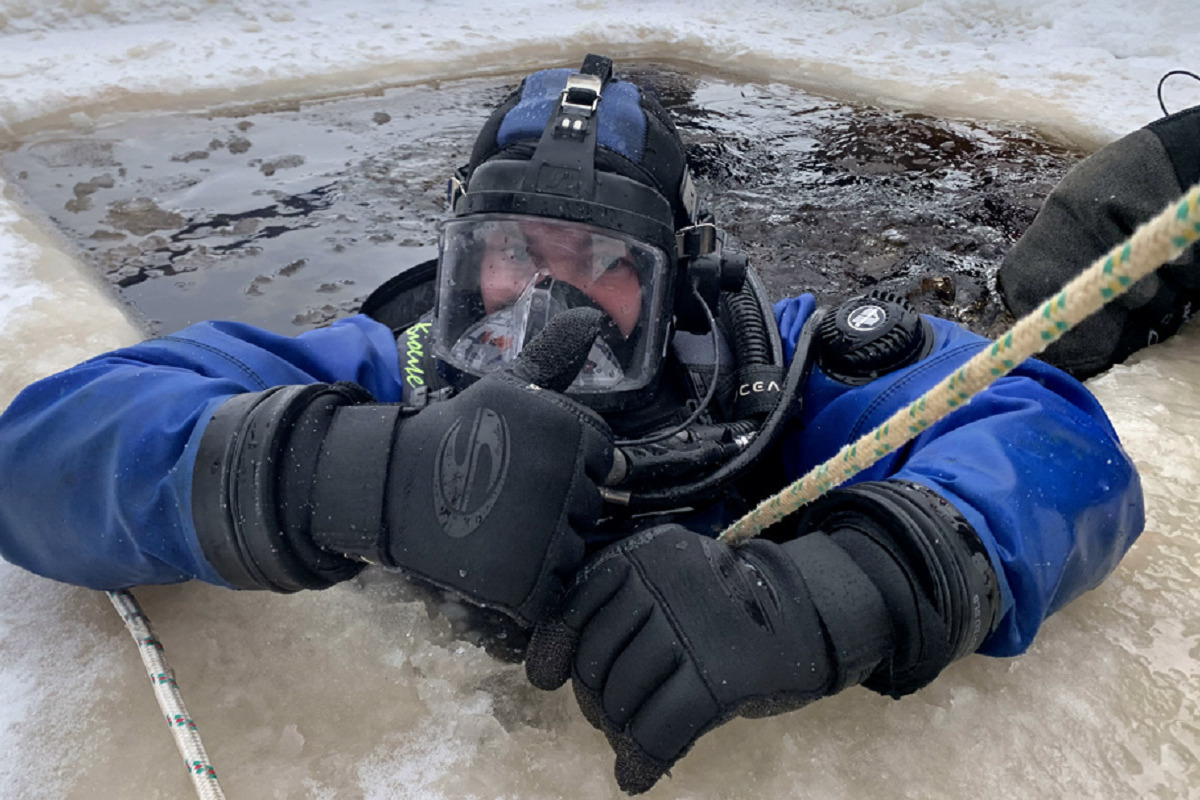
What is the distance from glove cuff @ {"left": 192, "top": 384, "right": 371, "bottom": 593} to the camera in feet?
4.37

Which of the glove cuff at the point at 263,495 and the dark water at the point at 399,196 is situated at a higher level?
the glove cuff at the point at 263,495

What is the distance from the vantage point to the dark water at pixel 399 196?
3.54 meters

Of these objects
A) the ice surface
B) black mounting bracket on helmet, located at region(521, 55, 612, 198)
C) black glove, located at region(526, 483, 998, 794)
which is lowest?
the ice surface

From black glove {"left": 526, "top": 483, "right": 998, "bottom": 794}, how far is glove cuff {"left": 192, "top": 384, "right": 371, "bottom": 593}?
46 centimetres

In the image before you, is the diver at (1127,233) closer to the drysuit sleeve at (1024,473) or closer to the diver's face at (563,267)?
the drysuit sleeve at (1024,473)

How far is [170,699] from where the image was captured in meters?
1.41

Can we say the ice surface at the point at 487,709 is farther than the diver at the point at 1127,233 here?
No

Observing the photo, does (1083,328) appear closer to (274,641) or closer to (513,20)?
(274,641)

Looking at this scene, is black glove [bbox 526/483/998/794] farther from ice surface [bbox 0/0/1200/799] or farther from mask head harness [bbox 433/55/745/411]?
mask head harness [bbox 433/55/745/411]

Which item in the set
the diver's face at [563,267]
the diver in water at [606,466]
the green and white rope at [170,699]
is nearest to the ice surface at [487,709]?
the green and white rope at [170,699]

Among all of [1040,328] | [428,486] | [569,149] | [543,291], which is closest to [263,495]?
[428,486]

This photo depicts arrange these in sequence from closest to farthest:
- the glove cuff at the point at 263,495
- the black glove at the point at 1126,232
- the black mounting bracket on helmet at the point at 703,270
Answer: the glove cuff at the point at 263,495
the black mounting bracket on helmet at the point at 703,270
the black glove at the point at 1126,232

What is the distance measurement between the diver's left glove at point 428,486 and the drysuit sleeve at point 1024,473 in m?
0.71

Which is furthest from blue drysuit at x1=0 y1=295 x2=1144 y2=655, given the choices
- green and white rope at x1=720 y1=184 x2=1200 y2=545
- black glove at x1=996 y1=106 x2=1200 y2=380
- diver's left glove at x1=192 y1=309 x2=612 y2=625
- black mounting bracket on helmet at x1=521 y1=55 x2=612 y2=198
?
black glove at x1=996 y1=106 x2=1200 y2=380
